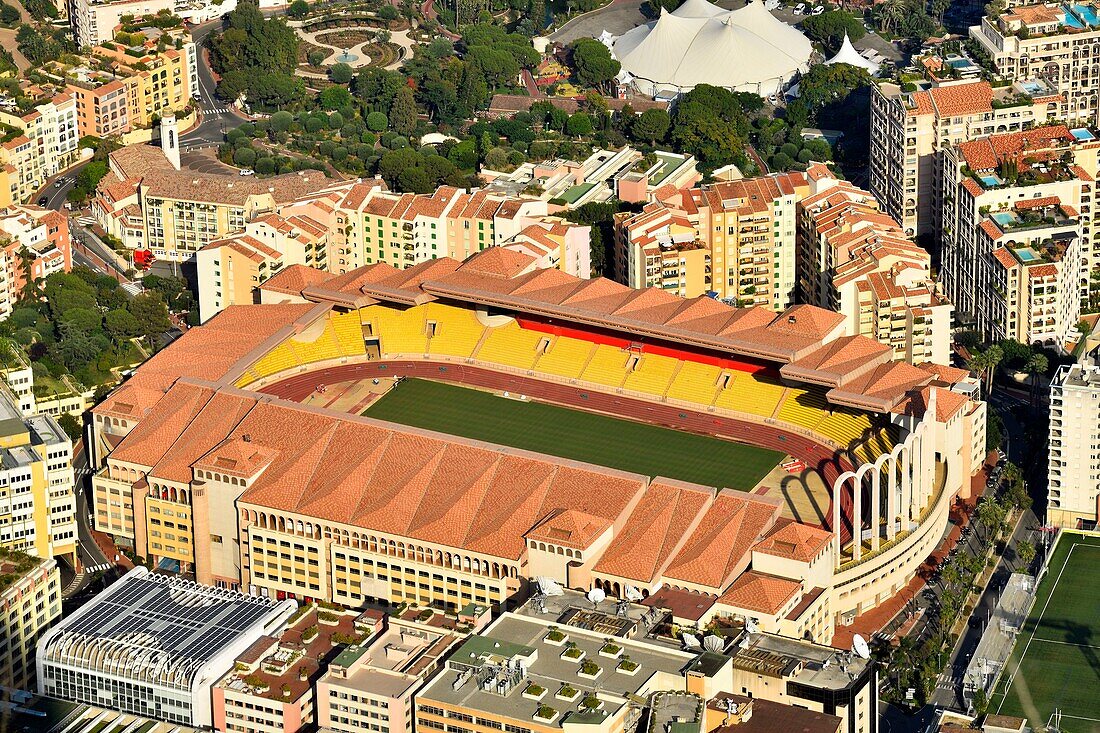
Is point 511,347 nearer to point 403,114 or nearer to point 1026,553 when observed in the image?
point 1026,553

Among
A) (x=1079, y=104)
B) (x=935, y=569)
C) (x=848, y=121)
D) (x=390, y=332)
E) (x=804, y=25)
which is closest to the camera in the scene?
(x=935, y=569)

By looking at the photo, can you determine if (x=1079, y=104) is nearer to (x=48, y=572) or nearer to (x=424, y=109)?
(x=424, y=109)

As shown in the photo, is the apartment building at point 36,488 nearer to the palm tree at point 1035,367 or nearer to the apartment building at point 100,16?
the palm tree at point 1035,367

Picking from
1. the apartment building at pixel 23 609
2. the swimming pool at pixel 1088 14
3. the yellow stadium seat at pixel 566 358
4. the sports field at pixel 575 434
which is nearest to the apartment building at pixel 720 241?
the yellow stadium seat at pixel 566 358

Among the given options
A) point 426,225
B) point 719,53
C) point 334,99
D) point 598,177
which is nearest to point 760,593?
point 426,225

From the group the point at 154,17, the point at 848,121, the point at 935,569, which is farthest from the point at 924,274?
the point at 154,17
